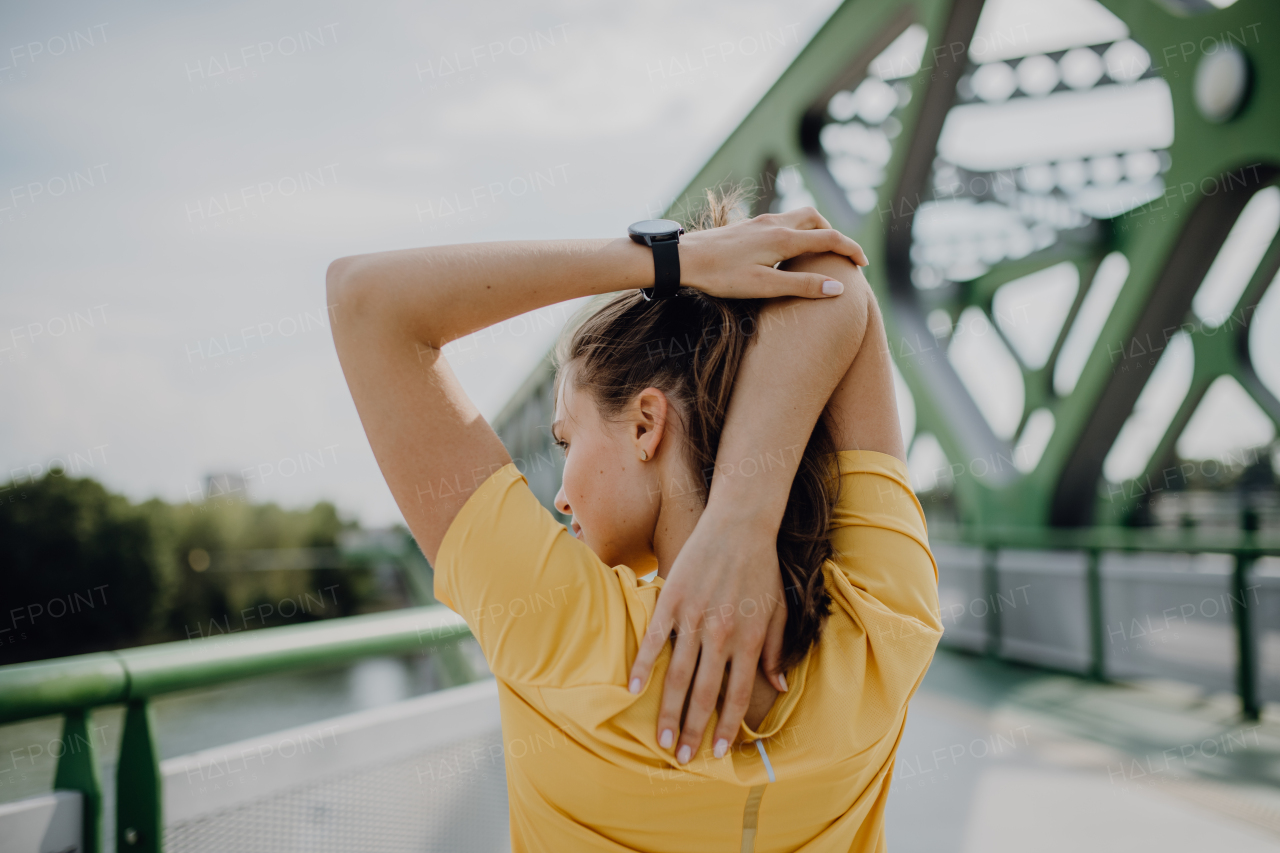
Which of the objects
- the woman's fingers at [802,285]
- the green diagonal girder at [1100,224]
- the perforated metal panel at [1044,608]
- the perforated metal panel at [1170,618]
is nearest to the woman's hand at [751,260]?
the woman's fingers at [802,285]

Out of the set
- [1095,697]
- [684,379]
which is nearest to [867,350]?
[684,379]

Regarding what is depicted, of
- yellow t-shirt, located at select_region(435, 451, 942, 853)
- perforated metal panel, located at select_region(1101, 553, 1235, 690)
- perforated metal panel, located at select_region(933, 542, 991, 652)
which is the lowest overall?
perforated metal panel, located at select_region(933, 542, 991, 652)

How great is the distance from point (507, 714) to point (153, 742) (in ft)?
2.55

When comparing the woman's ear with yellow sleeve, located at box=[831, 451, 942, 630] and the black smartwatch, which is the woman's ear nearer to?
the black smartwatch

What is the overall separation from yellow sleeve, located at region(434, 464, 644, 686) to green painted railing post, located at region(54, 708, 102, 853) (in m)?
0.85

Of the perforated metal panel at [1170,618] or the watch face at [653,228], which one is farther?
the perforated metal panel at [1170,618]

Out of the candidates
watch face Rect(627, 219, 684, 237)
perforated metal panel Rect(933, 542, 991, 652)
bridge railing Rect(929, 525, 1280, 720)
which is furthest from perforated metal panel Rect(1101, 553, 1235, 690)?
watch face Rect(627, 219, 684, 237)

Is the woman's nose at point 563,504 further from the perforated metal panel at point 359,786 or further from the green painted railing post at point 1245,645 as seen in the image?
the green painted railing post at point 1245,645

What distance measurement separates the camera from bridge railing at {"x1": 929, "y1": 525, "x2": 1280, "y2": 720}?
404 cm

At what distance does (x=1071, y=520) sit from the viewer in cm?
733

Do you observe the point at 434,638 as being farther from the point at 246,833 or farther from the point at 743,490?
the point at 743,490

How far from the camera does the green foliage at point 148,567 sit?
651 inches

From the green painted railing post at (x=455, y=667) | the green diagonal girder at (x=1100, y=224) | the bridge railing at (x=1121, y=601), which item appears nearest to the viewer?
the green painted railing post at (x=455, y=667)

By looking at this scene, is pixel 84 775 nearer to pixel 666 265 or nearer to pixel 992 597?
pixel 666 265
